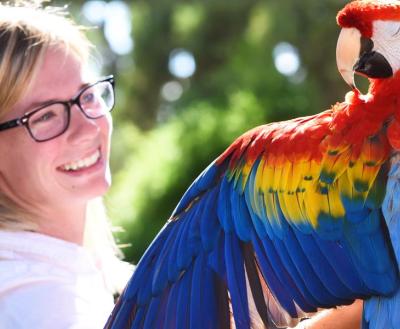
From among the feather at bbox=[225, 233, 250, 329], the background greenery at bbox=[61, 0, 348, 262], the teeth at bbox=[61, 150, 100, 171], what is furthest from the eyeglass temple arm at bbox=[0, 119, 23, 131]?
the background greenery at bbox=[61, 0, 348, 262]

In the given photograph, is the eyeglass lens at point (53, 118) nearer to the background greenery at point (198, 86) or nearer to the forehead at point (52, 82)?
the forehead at point (52, 82)

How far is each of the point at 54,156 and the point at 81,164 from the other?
0.05 m

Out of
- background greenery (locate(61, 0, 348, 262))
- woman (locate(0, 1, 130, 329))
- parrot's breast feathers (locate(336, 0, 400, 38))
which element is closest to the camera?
parrot's breast feathers (locate(336, 0, 400, 38))

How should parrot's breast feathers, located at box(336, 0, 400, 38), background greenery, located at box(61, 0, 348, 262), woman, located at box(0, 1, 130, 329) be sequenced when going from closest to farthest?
parrot's breast feathers, located at box(336, 0, 400, 38)
woman, located at box(0, 1, 130, 329)
background greenery, located at box(61, 0, 348, 262)

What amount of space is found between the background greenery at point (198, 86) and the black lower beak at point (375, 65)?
1.51 metres

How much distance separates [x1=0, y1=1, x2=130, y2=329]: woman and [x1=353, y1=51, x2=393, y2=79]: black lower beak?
465 mm

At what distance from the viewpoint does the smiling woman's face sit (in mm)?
1317

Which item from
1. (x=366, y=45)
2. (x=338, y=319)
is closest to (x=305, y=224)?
(x=338, y=319)

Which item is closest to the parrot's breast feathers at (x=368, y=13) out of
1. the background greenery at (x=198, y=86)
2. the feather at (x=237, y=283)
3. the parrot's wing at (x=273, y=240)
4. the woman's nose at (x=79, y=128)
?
the parrot's wing at (x=273, y=240)

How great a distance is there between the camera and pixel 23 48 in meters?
1.31

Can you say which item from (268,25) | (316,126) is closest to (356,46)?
(316,126)

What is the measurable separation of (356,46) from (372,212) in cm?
23

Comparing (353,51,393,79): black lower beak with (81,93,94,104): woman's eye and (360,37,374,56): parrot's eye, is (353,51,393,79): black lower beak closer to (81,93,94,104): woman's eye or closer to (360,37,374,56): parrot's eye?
(360,37,374,56): parrot's eye

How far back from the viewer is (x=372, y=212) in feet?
3.62
